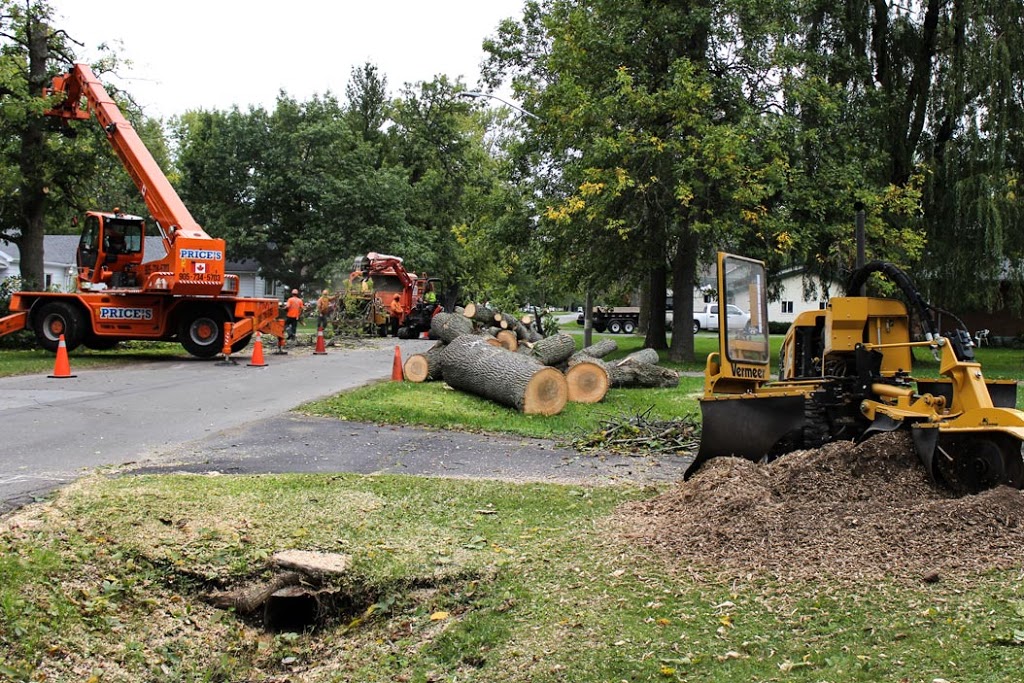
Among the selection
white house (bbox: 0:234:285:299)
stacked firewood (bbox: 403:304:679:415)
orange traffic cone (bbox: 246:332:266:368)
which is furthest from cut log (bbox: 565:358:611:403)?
white house (bbox: 0:234:285:299)

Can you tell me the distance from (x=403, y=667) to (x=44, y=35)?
24165 mm

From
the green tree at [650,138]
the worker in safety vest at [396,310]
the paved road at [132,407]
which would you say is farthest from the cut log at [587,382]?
the worker in safety vest at [396,310]

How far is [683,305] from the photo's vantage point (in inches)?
939

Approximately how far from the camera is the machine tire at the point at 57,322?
1906 cm

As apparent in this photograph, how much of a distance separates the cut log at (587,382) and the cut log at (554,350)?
227 cm

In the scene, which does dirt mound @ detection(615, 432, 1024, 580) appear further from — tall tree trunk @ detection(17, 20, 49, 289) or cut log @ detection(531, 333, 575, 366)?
tall tree trunk @ detection(17, 20, 49, 289)

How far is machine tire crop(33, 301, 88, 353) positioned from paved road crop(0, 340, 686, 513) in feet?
13.2

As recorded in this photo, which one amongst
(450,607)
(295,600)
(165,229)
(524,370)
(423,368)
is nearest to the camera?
(450,607)

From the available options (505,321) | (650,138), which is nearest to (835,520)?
(650,138)

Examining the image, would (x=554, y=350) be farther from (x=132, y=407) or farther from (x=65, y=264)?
(x=65, y=264)

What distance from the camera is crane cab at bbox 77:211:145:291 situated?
19.8 metres

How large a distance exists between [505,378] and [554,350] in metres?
3.61

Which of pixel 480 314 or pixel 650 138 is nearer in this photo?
pixel 650 138

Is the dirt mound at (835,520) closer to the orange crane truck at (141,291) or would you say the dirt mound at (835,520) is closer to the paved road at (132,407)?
the paved road at (132,407)
